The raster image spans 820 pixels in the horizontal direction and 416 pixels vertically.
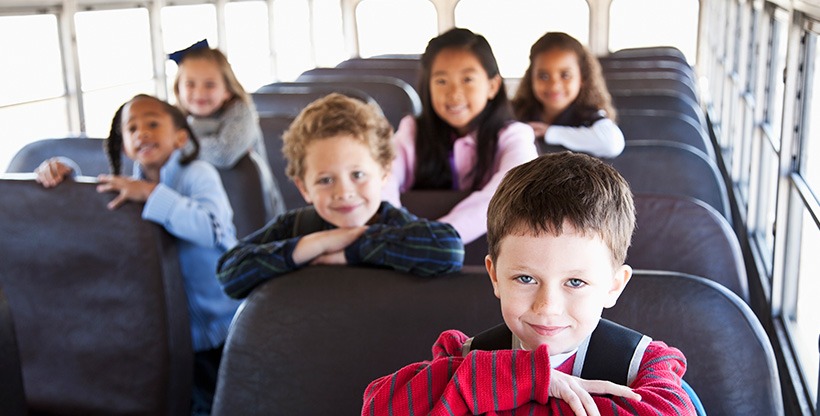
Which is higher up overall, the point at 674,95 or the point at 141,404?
the point at 674,95

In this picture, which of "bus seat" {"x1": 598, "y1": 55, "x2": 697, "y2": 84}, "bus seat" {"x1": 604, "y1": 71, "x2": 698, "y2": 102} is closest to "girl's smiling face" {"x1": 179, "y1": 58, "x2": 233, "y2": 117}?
"bus seat" {"x1": 604, "y1": 71, "x2": 698, "y2": 102}

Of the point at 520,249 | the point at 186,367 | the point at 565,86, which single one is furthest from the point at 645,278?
the point at 565,86

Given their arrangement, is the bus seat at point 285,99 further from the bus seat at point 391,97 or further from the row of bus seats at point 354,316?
the row of bus seats at point 354,316

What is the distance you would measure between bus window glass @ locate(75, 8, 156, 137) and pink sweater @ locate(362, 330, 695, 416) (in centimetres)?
355

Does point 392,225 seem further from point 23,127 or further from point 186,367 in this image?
point 23,127

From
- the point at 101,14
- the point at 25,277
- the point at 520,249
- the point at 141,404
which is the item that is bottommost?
the point at 141,404

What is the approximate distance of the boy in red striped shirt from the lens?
1.01m

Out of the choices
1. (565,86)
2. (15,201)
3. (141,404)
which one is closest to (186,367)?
(141,404)

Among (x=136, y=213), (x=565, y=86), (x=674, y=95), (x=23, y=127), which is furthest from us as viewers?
(x=674, y=95)

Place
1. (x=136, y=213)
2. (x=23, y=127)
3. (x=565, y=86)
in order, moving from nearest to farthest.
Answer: (x=136, y=213), (x=565, y=86), (x=23, y=127)

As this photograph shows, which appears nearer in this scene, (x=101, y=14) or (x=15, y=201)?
(x=15, y=201)

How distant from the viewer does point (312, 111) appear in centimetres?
197

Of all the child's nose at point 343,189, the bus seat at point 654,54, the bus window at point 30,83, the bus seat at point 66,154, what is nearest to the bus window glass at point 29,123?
the bus window at point 30,83

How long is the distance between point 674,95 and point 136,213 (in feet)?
9.24
